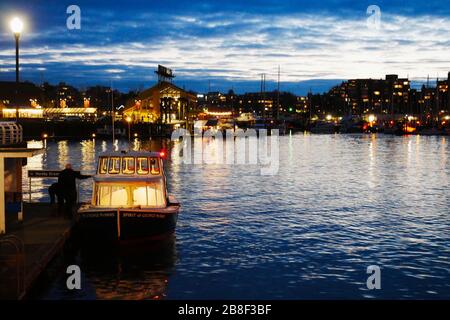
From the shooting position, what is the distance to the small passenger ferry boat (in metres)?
24.3

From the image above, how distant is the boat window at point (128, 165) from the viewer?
2667cm

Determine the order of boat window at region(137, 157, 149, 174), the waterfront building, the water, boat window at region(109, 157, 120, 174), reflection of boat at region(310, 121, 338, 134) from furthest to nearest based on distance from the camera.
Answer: reflection of boat at region(310, 121, 338, 134)
the waterfront building
boat window at region(137, 157, 149, 174)
boat window at region(109, 157, 120, 174)
the water

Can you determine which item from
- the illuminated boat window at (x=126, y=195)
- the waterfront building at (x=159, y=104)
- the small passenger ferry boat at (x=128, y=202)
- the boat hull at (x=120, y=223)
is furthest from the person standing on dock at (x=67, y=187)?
the waterfront building at (x=159, y=104)

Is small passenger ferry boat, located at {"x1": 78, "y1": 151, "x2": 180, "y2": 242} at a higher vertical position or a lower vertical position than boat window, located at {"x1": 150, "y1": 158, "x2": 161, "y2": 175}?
lower

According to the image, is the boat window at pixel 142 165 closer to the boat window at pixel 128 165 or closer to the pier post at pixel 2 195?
the boat window at pixel 128 165

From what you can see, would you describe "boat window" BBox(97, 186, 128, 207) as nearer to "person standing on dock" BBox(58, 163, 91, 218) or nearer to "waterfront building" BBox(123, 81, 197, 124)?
"person standing on dock" BBox(58, 163, 91, 218)

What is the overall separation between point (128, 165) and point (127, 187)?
68.7 inches

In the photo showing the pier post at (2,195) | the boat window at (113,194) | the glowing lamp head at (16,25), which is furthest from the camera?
the boat window at (113,194)

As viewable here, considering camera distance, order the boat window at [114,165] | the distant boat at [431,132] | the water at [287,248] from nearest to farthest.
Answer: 1. the water at [287,248]
2. the boat window at [114,165]
3. the distant boat at [431,132]

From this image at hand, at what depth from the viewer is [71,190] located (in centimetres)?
2677

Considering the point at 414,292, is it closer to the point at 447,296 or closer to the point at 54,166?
the point at 447,296

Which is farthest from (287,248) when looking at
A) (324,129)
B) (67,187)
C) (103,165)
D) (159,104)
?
→ (324,129)

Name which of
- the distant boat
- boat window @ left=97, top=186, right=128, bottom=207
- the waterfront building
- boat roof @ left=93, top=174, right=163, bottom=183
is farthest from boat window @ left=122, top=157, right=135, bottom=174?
the distant boat

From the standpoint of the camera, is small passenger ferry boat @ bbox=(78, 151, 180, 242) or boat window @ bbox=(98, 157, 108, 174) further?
boat window @ bbox=(98, 157, 108, 174)
